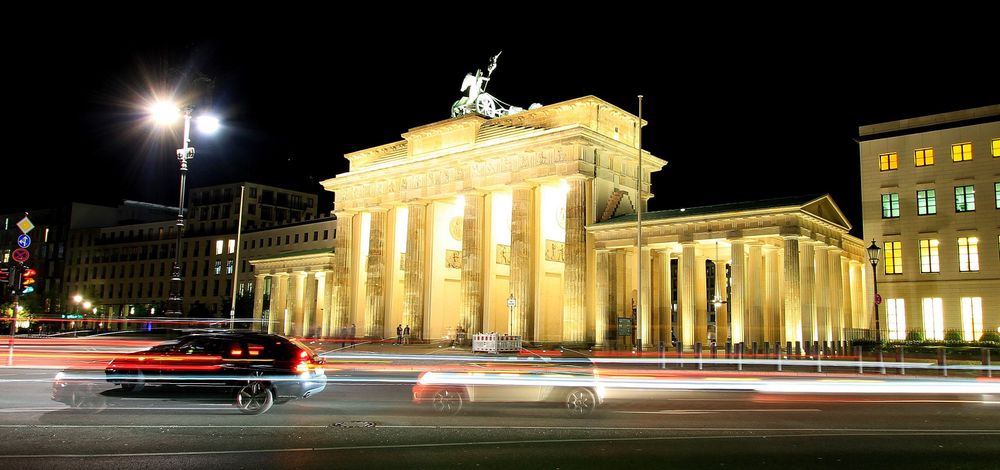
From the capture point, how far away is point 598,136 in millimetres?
46594

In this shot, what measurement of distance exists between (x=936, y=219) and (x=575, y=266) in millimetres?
20511

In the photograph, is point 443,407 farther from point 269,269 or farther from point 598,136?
point 269,269

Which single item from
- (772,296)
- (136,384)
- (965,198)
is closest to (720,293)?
(772,296)

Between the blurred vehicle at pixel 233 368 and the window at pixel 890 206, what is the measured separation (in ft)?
125

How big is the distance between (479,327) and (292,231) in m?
47.9

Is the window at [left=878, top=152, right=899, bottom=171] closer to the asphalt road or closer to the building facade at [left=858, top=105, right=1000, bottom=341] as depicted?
the building facade at [left=858, top=105, right=1000, bottom=341]

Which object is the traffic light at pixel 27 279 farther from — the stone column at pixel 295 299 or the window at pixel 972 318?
the window at pixel 972 318

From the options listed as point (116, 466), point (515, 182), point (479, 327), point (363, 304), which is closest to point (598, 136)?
point (515, 182)

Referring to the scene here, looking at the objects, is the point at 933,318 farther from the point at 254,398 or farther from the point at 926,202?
the point at 254,398

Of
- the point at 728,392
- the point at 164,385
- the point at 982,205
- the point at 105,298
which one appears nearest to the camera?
the point at 164,385

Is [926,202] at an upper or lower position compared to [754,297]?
A: upper

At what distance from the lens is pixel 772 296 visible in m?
43.3

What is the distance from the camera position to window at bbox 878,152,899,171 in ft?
141

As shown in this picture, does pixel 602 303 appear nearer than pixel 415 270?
Yes
